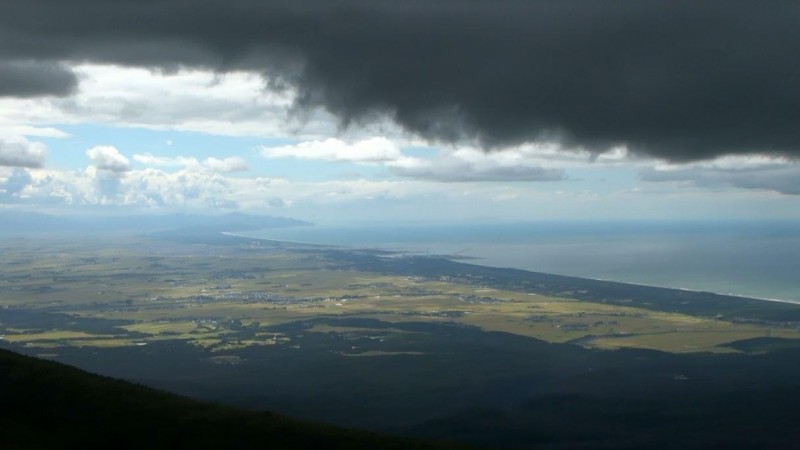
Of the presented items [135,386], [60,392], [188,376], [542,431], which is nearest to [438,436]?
[542,431]

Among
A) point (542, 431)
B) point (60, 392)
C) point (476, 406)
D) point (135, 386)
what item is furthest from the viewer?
point (476, 406)

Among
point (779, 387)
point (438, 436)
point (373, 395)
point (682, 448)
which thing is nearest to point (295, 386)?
point (373, 395)

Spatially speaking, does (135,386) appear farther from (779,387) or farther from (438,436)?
(779,387)

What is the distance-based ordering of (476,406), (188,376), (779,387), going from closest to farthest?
(476,406) → (779,387) → (188,376)

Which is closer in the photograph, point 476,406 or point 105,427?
point 105,427

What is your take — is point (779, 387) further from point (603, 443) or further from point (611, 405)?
point (603, 443)

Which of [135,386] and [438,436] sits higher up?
[135,386]
